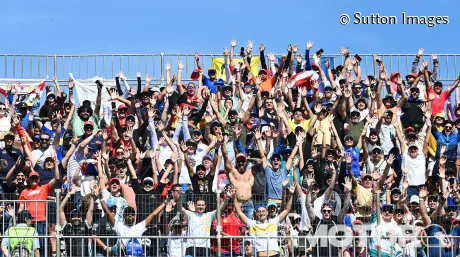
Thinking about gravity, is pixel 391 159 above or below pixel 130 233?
above

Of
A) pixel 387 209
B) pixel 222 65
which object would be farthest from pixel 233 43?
pixel 387 209

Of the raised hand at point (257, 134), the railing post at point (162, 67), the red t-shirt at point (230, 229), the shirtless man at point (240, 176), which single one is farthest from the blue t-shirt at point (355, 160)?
the railing post at point (162, 67)

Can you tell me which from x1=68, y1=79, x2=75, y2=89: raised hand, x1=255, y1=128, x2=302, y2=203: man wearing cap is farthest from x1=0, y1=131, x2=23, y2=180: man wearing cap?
x1=255, y1=128, x2=302, y2=203: man wearing cap

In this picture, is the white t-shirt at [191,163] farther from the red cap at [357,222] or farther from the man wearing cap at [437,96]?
the man wearing cap at [437,96]

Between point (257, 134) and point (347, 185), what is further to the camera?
point (257, 134)

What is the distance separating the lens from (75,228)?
24844mm

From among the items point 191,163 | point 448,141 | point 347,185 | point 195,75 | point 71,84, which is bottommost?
point 347,185

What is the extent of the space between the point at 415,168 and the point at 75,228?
8.06 metres

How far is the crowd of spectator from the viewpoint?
2484 cm

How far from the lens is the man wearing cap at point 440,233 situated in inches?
986

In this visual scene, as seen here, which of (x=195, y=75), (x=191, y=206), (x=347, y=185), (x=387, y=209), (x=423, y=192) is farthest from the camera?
(x=195, y=75)

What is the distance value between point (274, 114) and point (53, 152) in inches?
197

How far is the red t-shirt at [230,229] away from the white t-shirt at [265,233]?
0.79 feet

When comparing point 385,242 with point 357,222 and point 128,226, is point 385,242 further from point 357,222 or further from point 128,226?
point 128,226
